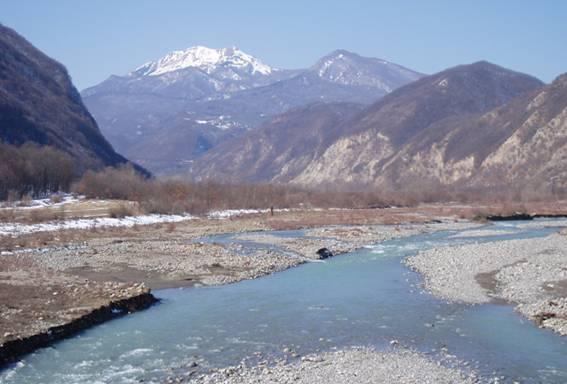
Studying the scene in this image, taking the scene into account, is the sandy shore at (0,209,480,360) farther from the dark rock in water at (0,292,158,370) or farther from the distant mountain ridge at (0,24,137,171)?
the distant mountain ridge at (0,24,137,171)

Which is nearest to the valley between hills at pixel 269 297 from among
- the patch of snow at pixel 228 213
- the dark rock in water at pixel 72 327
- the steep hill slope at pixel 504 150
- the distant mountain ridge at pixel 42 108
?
the dark rock in water at pixel 72 327

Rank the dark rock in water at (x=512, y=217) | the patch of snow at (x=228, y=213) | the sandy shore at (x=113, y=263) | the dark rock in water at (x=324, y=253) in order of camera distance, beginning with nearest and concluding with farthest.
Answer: the sandy shore at (x=113, y=263) < the dark rock in water at (x=324, y=253) < the dark rock in water at (x=512, y=217) < the patch of snow at (x=228, y=213)

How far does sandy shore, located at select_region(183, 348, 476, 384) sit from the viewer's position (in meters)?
15.3

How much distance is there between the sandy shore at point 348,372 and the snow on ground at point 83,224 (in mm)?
38131

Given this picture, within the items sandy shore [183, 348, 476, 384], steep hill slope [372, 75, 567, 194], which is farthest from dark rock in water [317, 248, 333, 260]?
steep hill slope [372, 75, 567, 194]

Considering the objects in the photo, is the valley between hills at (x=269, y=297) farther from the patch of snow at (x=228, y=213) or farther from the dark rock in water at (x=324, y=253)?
the patch of snow at (x=228, y=213)

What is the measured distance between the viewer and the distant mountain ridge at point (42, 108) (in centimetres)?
12106

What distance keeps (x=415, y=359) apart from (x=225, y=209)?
80.0 m

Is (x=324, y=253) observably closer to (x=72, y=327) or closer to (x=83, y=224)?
(x=72, y=327)

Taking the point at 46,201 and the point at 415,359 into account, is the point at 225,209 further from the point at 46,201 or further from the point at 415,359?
the point at 415,359

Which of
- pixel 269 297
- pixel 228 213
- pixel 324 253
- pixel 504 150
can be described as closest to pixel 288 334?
pixel 269 297

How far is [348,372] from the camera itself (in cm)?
1597

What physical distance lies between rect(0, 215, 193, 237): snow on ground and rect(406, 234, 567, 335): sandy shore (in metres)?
31.7

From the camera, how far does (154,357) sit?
17438 millimetres
